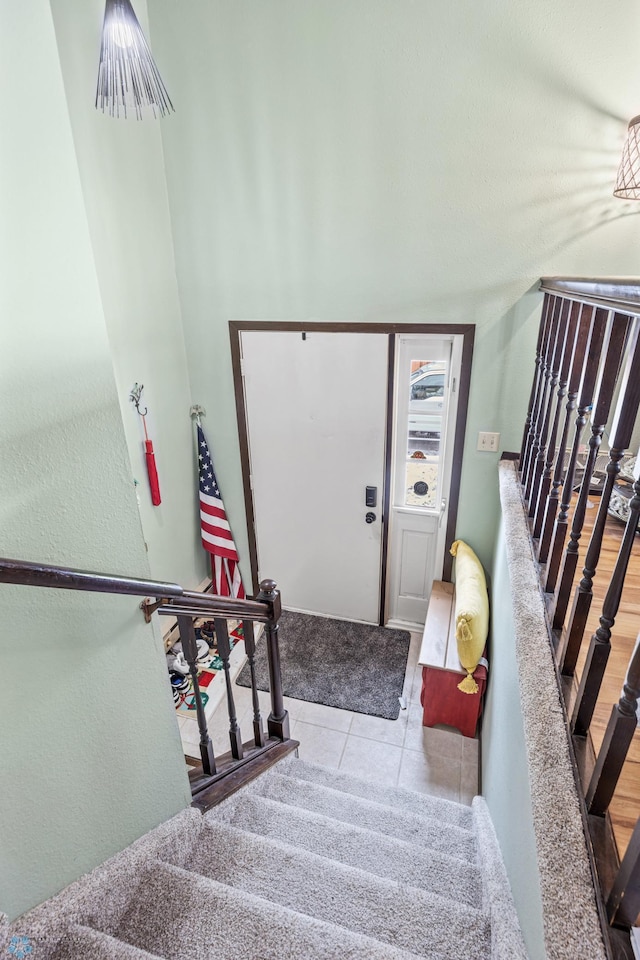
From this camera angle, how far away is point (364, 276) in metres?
2.87

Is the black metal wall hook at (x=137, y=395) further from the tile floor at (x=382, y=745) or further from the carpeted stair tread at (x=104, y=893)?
the carpeted stair tread at (x=104, y=893)

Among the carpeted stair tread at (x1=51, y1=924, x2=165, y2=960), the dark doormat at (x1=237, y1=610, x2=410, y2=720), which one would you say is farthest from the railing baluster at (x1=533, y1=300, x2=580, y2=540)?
the dark doormat at (x1=237, y1=610, x2=410, y2=720)

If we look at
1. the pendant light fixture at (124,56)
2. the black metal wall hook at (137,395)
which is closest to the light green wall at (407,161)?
the black metal wall hook at (137,395)

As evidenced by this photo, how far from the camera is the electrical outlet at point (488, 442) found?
2967 mm

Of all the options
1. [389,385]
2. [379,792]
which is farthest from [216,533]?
[379,792]

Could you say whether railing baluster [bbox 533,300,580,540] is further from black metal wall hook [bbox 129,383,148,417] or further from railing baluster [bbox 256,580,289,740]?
black metal wall hook [bbox 129,383,148,417]

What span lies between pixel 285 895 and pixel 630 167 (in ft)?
10.4

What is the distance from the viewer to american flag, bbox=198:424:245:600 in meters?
3.53

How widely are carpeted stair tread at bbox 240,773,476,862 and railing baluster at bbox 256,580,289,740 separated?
0.20 metres

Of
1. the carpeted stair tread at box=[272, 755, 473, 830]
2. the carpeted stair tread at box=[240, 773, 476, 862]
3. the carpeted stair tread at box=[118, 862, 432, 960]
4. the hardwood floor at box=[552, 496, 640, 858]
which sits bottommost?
the carpeted stair tread at box=[272, 755, 473, 830]

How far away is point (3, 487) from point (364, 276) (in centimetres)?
244

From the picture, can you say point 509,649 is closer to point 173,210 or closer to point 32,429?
point 32,429

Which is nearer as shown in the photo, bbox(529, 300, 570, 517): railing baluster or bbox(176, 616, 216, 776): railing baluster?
bbox(176, 616, 216, 776): railing baluster

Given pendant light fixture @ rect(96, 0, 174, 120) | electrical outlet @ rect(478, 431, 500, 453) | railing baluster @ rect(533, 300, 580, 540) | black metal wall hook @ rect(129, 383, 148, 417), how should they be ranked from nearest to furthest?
railing baluster @ rect(533, 300, 580, 540) → pendant light fixture @ rect(96, 0, 174, 120) → black metal wall hook @ rect(129, 383, 148, 417) → electrical outlet @ rect(478, 431, 500, 453)
